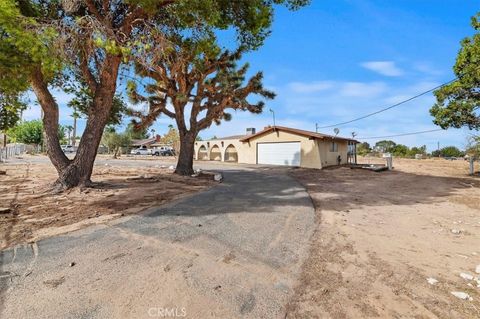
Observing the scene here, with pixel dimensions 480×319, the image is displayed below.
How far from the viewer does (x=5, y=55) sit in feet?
19.4

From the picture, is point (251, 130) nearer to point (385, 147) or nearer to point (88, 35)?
point (88, 35)

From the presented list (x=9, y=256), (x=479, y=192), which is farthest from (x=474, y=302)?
(x=479, y=192)

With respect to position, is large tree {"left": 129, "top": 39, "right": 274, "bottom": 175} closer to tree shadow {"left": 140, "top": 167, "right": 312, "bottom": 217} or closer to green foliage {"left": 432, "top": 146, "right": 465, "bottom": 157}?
tree shadow {"left": 140, "top": 167, "right": 312, "bottom": 217}

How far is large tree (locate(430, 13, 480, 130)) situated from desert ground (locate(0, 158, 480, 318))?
40.1ft

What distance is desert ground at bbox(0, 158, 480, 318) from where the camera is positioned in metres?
3.06

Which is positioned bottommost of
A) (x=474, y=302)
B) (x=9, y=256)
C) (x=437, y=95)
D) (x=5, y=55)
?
(x=474, y=302)

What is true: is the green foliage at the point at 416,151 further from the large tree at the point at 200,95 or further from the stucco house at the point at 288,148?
the large tree at the point at 200,95

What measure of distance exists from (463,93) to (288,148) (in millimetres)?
12767

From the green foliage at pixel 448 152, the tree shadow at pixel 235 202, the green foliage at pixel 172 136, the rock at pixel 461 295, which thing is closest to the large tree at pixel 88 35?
the tree shadow at pixel 235 202

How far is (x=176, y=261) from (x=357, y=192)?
9.72m

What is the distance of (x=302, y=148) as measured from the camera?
24266 mm

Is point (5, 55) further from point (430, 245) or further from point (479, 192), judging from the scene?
point (479, 192)

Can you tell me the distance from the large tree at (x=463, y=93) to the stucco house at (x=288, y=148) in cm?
813

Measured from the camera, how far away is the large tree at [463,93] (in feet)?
51.6
